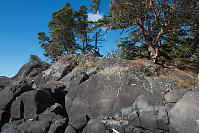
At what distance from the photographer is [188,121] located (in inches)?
176

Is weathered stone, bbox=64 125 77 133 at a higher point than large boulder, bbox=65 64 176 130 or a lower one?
lower

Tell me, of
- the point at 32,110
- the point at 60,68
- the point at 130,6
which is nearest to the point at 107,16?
the point at 130,6

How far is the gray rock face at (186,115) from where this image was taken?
14.4ft

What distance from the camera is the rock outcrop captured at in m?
4.99

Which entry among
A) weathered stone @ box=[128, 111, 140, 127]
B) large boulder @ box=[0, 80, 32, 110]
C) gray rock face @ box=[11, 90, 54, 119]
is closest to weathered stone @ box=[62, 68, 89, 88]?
gray rock face @ box=[11, 90, 54, 119]

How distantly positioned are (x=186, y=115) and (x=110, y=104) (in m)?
3.35

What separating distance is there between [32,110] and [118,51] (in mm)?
7441

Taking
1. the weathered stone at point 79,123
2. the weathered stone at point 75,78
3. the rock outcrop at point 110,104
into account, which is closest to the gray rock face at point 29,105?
the rock outcrop at point 110,104

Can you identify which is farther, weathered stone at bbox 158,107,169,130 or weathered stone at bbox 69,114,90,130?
weathered stone at bbox 69,114,90,130

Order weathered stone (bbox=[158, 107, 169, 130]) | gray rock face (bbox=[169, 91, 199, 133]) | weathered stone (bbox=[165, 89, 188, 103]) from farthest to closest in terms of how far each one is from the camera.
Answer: weathered stone (bbox=[165, 89, 188, 103]), weathered stone (bbox=[158, 107, 169, 130]), gray rock face (bbox=[169, 91, 199, 133])

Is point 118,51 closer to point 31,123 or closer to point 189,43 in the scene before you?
point 189,43

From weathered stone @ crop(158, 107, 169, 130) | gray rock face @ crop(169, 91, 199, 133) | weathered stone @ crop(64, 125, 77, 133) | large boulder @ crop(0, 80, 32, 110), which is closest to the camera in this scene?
gray rock face @ crop(169, 91, 199, 133)

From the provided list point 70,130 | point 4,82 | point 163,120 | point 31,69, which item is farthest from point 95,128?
point 31,69

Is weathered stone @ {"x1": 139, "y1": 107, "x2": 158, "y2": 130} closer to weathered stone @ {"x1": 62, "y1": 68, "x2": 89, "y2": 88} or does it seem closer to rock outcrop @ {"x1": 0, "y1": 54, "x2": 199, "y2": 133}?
rock outcrop @ {"x1": 0, "y1": 54, "x2": 199, "y2": 133}
